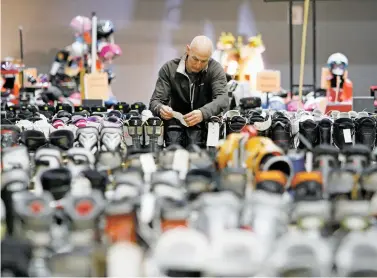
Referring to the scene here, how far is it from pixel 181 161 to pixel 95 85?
170 inches

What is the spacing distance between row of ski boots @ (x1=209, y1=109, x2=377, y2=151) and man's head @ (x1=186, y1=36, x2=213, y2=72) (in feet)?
1.54

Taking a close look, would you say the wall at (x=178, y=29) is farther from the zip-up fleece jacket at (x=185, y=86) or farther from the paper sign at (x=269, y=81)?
the zip-up fleece jacket at (x=185, y=86)

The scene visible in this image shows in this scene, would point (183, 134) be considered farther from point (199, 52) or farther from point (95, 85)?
point (95, 85)

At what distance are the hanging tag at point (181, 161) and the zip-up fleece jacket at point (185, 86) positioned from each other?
6.75ft

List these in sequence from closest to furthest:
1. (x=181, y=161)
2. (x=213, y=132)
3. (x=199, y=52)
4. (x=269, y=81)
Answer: (x=181, y=161) → (x=213, y=132) → (x=199, y=52) → (x=269, y=81)

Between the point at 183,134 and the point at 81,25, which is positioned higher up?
the point at 81,25

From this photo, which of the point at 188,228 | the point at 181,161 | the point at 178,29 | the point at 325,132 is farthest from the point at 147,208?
the point at 178,29

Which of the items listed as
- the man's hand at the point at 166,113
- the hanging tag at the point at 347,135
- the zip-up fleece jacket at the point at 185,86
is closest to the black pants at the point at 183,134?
the man's hand at the point at 166,113

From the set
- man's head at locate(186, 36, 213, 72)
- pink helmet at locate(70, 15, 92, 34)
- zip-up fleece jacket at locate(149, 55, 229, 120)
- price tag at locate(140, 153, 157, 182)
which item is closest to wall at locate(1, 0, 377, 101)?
pink helmet at locate(70, 15, 92, 34)

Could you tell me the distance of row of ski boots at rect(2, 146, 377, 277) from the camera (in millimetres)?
1818

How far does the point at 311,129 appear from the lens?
401 centimetres

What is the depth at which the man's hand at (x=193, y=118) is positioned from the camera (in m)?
4.09

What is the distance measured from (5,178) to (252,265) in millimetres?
875

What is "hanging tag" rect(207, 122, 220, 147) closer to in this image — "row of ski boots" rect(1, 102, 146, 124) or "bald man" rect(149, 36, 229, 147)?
"bald man" rect(149, 36, 229, 147)
